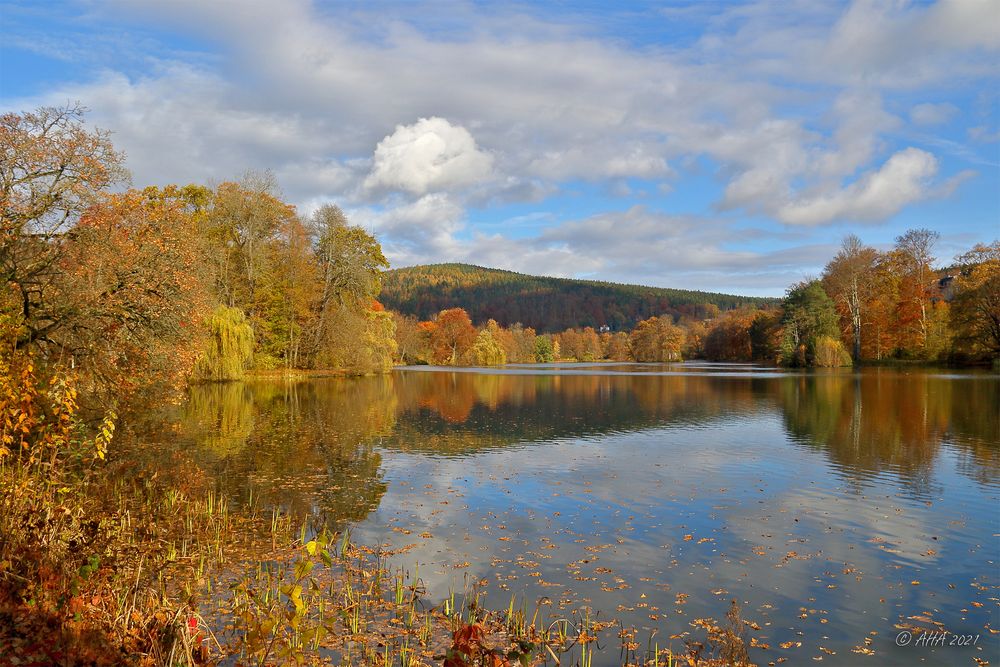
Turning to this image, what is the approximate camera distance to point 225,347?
38.8m

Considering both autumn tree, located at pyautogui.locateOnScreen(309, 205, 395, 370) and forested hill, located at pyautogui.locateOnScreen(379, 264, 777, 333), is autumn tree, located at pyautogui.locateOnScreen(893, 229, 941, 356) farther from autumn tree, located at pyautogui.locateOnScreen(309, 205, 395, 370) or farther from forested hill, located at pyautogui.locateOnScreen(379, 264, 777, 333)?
forested hill, located at pyautogui.locateOnScreen(379, 264, 777, 333)

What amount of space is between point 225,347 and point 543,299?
5681 inches

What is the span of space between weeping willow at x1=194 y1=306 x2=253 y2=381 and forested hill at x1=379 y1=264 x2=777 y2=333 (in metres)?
110

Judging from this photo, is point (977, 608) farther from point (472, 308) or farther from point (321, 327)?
point (472, 308)

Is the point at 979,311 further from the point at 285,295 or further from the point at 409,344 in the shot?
the point at 409,344

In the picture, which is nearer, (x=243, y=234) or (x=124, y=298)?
(x=124, y=298)

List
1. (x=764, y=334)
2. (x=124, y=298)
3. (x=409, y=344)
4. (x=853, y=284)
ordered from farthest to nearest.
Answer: (x=409, y=344) < (x=764, y=334) < (x=853, y=284) < (x=124, y=298)

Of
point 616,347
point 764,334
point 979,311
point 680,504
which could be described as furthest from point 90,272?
point 616,347

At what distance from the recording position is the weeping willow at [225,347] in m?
38.5

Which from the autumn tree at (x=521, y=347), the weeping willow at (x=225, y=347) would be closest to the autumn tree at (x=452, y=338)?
the autumn tree at (x=521, y=347)

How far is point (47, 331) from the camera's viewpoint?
1347 cm

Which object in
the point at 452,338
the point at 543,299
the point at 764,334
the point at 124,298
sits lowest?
the point at 124,298

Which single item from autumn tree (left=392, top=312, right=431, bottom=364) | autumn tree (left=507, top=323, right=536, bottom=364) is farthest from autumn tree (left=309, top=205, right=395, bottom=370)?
autumn tree (left=507, top=323, right=536, bottom=364)

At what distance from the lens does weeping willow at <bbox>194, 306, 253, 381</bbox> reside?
38500mm
